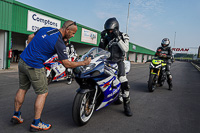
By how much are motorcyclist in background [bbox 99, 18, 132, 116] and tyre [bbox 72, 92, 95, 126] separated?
91cm

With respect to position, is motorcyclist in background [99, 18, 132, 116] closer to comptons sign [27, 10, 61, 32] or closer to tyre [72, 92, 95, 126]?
tyre [72, 92, 95, 126]

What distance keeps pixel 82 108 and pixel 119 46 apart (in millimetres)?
1459

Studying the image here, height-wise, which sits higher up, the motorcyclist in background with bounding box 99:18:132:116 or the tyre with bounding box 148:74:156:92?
the motorcyclist in background with bounding box 99:18:132:116

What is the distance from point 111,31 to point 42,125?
89.7 inches

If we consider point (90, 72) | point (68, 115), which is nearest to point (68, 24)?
point (90, 72)

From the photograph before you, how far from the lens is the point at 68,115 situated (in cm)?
329

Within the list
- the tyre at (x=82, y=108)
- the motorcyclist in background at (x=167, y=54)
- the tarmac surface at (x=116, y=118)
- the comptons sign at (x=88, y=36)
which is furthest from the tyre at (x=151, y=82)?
the comptons sign at (x=88, y=36)

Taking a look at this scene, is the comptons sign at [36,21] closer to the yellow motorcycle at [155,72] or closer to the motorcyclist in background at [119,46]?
the yellow motorcycle at [155,72]

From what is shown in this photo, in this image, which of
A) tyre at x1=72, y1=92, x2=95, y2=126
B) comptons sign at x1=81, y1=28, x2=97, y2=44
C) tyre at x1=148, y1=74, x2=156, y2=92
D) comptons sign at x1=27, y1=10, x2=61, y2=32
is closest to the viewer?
tyre at x1=72, y1=92, x2=95, y2=126

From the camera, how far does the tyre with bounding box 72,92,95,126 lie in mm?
2599

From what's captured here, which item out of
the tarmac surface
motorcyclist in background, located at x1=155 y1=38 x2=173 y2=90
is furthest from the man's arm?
motorcyclist in background, located at x1=155 y1=38 x2=173 y2=90

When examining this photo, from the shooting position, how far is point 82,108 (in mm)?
2775

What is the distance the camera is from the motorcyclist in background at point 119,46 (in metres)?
3.19

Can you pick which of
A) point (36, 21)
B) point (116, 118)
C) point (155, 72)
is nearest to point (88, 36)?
point (36, 21)
